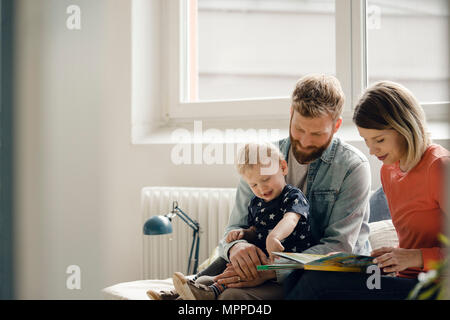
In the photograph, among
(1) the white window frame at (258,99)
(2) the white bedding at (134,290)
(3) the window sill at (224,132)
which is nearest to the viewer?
(2) the white bedding at (134,290)

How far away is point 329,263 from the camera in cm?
122

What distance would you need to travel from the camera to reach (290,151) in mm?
1629

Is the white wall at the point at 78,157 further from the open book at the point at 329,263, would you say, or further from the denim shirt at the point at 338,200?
the open book at the point at 329,263

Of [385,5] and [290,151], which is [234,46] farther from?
[290,151]

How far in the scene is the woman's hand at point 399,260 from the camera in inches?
48.1

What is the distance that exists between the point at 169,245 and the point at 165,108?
2.63 ft

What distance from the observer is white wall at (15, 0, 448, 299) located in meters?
2.64

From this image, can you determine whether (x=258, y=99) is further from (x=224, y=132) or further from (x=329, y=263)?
(x=329, y=263)

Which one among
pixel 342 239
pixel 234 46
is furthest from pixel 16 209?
pixel 342 239

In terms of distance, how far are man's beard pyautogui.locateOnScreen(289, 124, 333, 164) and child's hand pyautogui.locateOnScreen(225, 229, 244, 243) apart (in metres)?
0.31

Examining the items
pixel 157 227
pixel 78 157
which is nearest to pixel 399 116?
pixel 157 227

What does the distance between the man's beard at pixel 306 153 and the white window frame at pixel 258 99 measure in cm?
47

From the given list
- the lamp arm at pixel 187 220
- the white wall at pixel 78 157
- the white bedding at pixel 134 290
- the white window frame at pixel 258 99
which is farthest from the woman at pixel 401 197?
the white wall at pixel 78 157

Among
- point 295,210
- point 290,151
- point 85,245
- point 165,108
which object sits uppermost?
point 165,108
